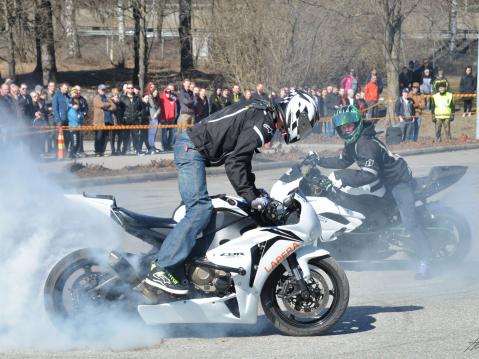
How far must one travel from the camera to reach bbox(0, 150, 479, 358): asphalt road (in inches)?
256

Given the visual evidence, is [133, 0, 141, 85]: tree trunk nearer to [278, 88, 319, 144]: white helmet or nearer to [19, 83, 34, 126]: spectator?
[19, 83, 34, 126]: spectator

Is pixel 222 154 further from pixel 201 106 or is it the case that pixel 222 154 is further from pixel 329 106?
pixel 329 106

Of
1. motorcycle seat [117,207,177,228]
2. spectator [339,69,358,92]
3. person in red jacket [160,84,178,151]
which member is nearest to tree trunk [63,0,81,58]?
spectator [339,69,358,92]

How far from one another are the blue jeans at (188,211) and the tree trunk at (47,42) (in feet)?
98.4

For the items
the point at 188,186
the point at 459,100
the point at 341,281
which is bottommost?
the point at 459,100

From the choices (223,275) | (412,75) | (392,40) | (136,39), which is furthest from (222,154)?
(136,39)

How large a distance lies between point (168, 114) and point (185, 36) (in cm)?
1668

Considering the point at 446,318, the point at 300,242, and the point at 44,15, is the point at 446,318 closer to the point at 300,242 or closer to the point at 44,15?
the point at 300,242

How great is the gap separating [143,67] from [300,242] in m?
30.9

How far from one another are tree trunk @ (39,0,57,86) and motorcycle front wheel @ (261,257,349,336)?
3026 cm

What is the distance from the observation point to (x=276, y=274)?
6.85 m

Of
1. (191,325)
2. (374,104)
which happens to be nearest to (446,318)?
(191,325)

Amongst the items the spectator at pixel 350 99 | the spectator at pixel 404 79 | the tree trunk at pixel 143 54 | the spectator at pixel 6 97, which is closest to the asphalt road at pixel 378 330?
the spectator at pixel 6 97

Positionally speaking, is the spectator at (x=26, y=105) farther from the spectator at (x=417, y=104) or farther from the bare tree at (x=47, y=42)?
the bare tree at (x=47, y=42)
